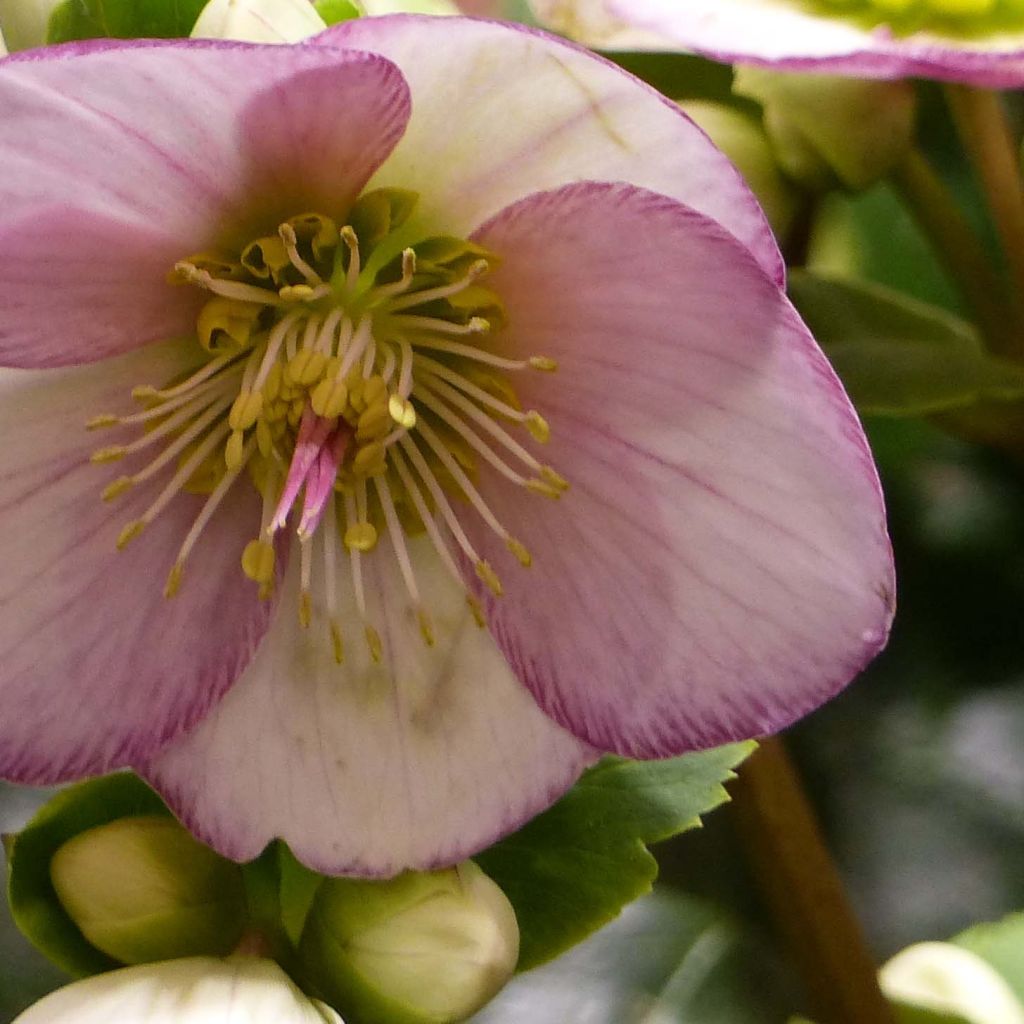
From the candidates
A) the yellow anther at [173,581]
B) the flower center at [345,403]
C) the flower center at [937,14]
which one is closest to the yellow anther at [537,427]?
the flower center at [345,403]

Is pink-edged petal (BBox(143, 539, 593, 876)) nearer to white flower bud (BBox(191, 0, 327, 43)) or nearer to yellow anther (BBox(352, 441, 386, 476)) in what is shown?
yellow anther (BBox(352, 441, 386, 476))

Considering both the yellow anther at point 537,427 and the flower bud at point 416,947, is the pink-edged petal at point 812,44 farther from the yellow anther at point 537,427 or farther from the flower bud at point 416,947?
the flower bud at point 416,947

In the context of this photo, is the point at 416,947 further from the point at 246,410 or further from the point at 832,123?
the point at 832,123

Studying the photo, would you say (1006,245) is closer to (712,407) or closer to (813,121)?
(813,121)

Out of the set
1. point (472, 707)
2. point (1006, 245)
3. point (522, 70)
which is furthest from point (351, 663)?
point (1006, 245)

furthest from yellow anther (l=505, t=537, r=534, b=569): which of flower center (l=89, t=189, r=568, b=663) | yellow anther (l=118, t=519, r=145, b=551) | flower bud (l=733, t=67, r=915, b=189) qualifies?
flower bud (l=733, t=67, r=915, b=189)

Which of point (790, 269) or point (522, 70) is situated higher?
point (522, 70)

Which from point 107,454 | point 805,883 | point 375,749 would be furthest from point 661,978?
point 107,454
